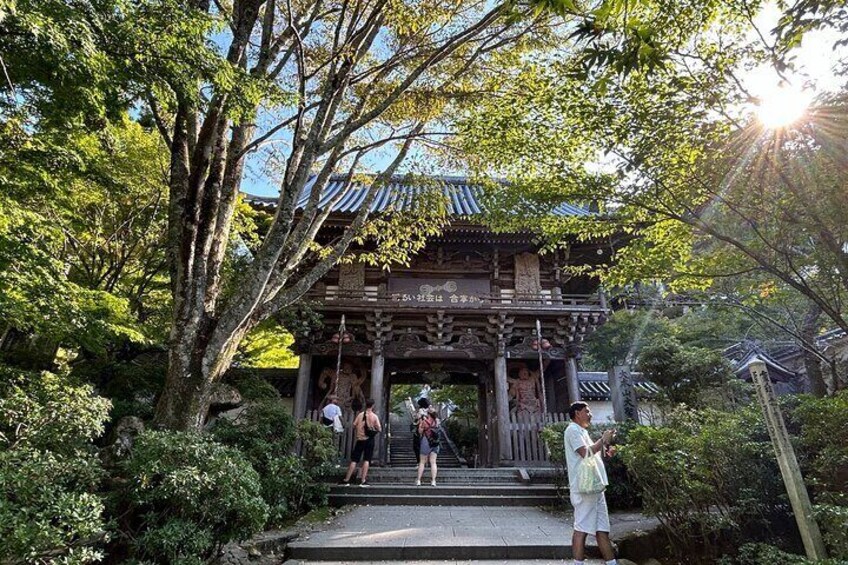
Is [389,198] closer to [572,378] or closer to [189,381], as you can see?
[572,378]

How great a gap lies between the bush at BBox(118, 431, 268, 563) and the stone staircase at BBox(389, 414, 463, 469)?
11.0 m

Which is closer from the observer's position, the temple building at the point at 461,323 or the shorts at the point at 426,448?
the shorts at the point at 426,448

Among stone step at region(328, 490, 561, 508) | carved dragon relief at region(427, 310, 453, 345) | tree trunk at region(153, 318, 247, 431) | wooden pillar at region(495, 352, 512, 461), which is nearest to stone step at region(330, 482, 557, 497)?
stone step at region(328, 490, 561, 508)

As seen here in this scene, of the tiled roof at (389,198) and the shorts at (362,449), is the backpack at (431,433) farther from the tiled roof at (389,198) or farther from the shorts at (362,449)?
the tiled roof at (389,198)

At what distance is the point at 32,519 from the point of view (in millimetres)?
2734

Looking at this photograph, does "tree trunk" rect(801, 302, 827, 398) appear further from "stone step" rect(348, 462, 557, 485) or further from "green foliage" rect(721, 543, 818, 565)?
"green foliage" rect(721, 543, 818, 565)

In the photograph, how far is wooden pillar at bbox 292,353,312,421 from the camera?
446 inches

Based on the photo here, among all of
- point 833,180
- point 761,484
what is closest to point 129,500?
point 761,484

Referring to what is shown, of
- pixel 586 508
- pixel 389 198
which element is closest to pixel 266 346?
pixel 389 198

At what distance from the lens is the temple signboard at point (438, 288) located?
1259 cm

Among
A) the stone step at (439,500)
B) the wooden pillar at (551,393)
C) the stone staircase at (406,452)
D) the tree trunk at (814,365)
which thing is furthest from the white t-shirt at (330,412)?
the tree trunk at (814,365)

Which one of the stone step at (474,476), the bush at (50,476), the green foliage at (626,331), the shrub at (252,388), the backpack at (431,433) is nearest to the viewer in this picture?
the bush at (50,476)

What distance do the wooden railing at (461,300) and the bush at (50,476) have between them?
7546 millimetres

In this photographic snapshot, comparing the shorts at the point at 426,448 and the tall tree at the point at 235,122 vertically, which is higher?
the tall tree at the point at 235,122
